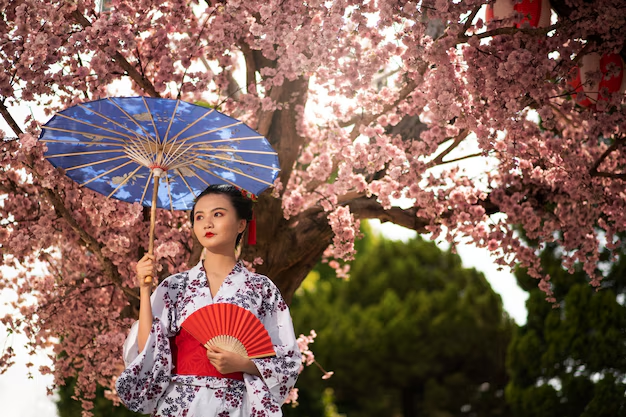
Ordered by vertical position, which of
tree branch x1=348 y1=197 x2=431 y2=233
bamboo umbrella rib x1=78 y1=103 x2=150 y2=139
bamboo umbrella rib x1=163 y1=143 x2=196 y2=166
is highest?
tree branch x1=348 y1=197 x2=431 y2=233

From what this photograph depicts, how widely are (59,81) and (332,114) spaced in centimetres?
227

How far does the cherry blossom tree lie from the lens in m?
4.82

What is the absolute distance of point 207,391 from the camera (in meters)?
3.52

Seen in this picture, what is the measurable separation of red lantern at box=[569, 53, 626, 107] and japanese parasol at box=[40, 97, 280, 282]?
2850 mm

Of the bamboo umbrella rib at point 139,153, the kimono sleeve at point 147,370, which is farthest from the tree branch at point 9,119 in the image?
the kimono sleeve at point 147,370

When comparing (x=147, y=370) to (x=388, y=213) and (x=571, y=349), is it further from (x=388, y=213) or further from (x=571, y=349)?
(x=571, y=349)

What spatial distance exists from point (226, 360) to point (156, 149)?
1259 mm

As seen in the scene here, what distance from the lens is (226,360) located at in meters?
3.46

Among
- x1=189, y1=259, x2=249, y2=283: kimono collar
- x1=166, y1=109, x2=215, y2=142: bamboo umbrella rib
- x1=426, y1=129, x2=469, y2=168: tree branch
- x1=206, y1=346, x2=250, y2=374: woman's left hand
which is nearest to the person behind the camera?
x1=206, y1=346, x2=250, y2=374: woman's left hand

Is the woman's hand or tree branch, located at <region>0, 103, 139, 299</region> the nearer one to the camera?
the woman's hand

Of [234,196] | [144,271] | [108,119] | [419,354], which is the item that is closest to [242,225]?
[234,196]

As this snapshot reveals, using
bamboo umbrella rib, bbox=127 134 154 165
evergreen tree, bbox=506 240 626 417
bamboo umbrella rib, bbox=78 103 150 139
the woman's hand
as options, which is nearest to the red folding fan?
the woman's hand

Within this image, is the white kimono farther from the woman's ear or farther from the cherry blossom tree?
the cherry blossom tree

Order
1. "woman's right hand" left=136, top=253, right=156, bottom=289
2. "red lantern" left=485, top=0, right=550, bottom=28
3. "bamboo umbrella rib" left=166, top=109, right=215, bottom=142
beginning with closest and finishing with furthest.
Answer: "woman's right hand" left=136, top=253, right=156, bottom=289
"bamboo umbrella rib" left=166, top=109, right=215, bottom=142
"red lantern" left=485, top=0, right=550, bottom=28
